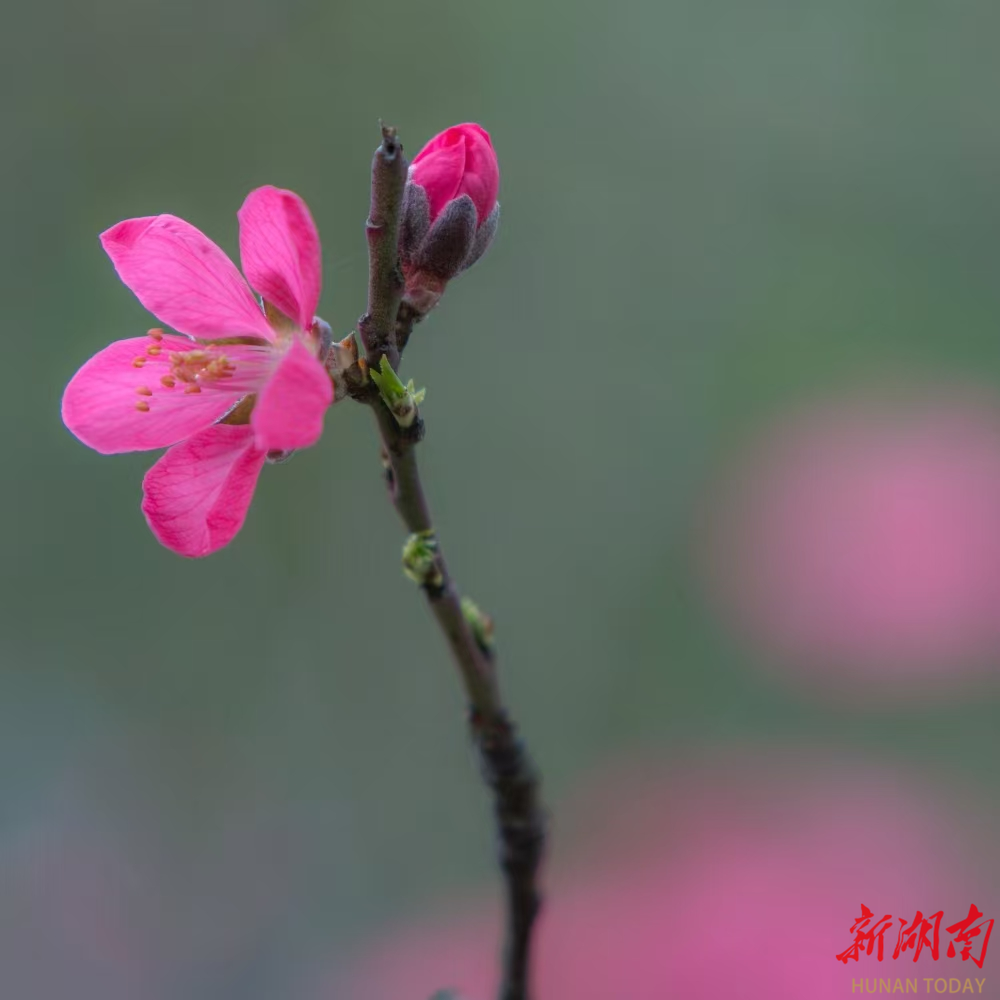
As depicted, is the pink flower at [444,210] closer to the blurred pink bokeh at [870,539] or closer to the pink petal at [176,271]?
the pink petal at [176,271]

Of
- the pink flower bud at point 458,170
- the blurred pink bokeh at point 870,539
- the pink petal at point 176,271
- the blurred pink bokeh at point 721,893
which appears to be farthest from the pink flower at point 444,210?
the blurred pink bokeh at point 870,539

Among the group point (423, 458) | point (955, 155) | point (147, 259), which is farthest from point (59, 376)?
point (955, 155)

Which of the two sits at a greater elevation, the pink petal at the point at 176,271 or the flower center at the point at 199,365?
the pink petal at the point at 176,271

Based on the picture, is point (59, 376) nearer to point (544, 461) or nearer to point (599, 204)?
point (544, 461)

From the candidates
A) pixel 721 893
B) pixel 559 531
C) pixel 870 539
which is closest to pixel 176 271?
pixel 721 893

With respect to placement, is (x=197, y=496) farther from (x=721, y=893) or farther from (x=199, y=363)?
(x=721, y=893)
